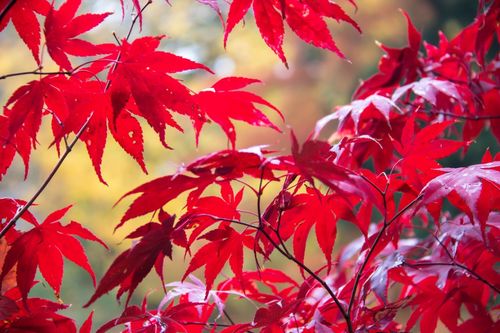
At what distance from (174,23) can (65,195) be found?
153 centimetres

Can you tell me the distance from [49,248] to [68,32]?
0.19 meters

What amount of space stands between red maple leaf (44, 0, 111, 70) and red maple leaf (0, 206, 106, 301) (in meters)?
0.14

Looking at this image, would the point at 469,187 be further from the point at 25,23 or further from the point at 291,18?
the point at 25,23

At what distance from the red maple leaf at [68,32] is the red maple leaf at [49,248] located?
14 cm

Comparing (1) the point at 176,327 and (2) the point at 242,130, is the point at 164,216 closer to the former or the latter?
(1) the point at 176,327

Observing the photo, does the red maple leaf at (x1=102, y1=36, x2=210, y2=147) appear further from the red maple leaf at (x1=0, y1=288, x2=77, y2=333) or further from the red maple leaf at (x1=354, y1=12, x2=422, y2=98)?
the red maple leaf at (x1=354, y1=12, x2=422, y2=98)

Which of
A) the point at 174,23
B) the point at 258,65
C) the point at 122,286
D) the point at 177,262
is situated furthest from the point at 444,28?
the point at 122,286

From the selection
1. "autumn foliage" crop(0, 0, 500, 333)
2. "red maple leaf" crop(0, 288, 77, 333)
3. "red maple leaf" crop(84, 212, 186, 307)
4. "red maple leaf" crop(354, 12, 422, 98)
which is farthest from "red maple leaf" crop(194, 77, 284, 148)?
"red maple leaf" crop(354, 12, 422, 98)

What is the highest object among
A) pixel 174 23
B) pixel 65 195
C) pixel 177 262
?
pixel 174 23

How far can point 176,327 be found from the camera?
1.65ft

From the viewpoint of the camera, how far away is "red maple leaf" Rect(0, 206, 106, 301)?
1.61 feet

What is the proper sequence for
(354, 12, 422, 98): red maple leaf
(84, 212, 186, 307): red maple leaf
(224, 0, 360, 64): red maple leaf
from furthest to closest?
(354, 12, 422, 98): red maple leaf
(224, 0, 360, 64): red maple leaf
(84, 212, 186, 307): red maple leaf

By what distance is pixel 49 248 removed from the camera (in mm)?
524

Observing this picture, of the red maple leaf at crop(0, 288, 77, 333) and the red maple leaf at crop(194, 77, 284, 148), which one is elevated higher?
the red maple leaf at crop(194, 77, 284, 148)
